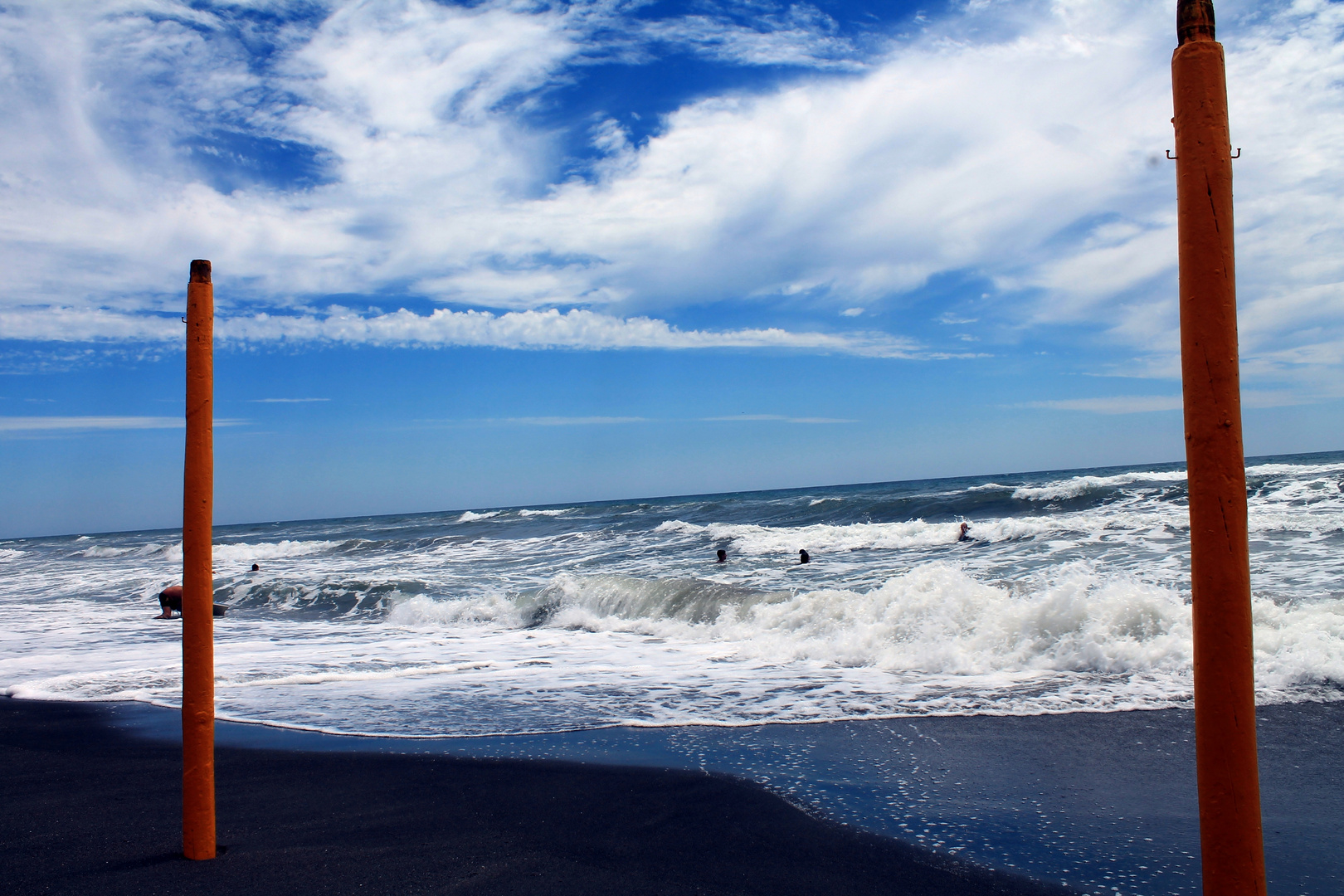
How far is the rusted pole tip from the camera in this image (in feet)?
7.23

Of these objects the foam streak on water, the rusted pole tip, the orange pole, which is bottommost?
the foam streak on water

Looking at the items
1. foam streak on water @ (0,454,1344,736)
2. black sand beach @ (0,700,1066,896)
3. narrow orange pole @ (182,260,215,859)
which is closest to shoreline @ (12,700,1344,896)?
black sand beach @ (0,700,1066,896)

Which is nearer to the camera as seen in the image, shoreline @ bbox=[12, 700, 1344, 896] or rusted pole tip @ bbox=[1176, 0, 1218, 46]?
rusted pole tip @ bbox=[1176, 0, 1218, 46]

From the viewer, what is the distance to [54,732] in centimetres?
738

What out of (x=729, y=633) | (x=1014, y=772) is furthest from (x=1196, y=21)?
(x=729, y=633)

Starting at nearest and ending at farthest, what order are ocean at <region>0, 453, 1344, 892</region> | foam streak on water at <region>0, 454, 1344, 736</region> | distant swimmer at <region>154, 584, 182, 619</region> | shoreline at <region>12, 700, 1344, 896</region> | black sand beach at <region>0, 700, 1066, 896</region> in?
black sand beach at <region>0, 700, 1066, 896</region> < shoreline at <region>12, 700, 1344, 896</region> < ocean at <region>0, 453, 1344, 892</region> < foam streak on water at <region>0, 454, 1344, 736</region> < distant swimmer at <region>154, 584, 182, 619</region>

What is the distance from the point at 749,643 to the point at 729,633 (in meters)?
1.10

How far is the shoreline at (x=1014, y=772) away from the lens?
4.05 metres

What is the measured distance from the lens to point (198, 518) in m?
3.45

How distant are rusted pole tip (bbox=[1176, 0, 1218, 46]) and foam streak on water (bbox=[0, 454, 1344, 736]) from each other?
5.84 metres

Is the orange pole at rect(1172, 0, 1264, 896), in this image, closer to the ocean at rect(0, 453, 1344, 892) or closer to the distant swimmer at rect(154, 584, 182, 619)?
the ocean at rect(0, 453, 1344, 892)

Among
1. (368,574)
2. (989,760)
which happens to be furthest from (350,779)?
(368,574)

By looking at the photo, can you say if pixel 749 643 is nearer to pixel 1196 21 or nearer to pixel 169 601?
pixel 1196 21

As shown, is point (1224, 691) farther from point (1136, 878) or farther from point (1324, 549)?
point (1324, 549)
